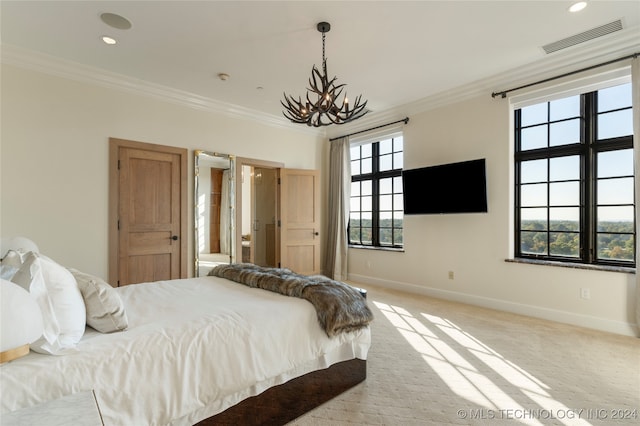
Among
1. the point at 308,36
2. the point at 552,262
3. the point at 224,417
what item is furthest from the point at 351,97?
the point at 224,417

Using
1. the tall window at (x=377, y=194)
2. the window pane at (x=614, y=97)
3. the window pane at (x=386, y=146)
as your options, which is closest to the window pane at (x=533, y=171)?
the window pane at (x=614, y=97)

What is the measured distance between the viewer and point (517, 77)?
12.4 ft

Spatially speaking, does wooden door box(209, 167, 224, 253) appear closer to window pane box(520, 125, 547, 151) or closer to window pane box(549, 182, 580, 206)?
window pane box(520, 125, 547, 151)

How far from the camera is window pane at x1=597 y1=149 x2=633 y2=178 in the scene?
3.22 meters

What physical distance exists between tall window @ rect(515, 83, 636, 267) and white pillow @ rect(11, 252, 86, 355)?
446cm

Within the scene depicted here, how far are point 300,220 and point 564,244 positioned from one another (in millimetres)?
3772

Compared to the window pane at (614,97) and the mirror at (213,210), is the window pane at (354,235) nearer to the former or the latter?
the mirror at (213,210)

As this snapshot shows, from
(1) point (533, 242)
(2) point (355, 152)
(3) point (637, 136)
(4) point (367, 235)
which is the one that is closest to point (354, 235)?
(4) point (367, 235)

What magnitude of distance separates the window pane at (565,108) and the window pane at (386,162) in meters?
2.29

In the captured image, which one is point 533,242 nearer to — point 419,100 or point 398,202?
point 398,202

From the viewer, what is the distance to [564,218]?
3605 millimetres

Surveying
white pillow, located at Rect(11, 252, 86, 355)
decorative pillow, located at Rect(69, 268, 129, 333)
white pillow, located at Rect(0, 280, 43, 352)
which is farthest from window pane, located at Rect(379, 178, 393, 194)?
white pillow, located at Rect(0, 280, 43, 352)

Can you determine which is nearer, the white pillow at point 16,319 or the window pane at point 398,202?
the white pillow at point 16,319

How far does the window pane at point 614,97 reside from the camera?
3.27 m
